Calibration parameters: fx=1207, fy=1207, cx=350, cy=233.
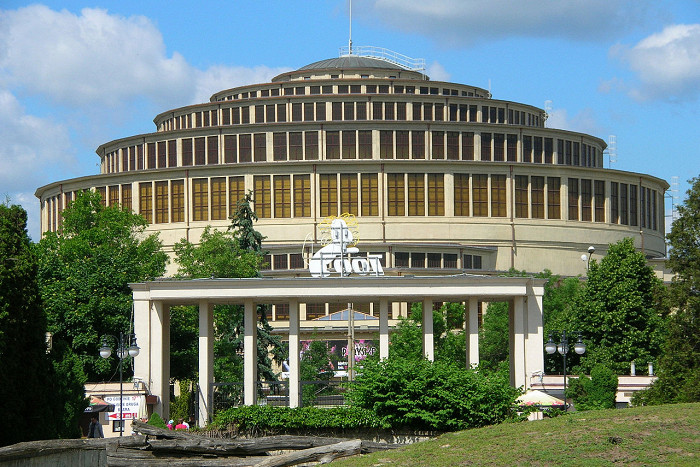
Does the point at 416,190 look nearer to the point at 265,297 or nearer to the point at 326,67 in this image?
the point at 326,67

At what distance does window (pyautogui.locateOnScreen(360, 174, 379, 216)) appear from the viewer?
100 meters

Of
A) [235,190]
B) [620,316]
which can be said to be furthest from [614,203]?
[620,316]

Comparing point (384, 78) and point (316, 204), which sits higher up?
point (384, 78)

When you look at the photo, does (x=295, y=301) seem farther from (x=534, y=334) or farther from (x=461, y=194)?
(x=461, y=194)

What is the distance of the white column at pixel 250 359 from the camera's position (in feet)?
184

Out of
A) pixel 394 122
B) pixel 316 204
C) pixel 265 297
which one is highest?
pixel 394 122

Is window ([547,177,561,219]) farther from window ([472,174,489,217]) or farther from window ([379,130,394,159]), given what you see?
window ([379,130,394,159])

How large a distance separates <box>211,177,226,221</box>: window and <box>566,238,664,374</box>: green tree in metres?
37.7

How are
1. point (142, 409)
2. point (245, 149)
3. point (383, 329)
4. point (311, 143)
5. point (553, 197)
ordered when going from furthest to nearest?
point (245, 149) → point (311, 143) → point (553, 197) → point (383, 329) → point (142, 409)

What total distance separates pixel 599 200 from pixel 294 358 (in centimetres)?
5408

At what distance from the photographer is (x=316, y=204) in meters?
101

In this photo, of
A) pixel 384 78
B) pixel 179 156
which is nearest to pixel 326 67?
pixel 384 78

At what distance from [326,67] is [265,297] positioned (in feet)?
205

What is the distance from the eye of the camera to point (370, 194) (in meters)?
101
